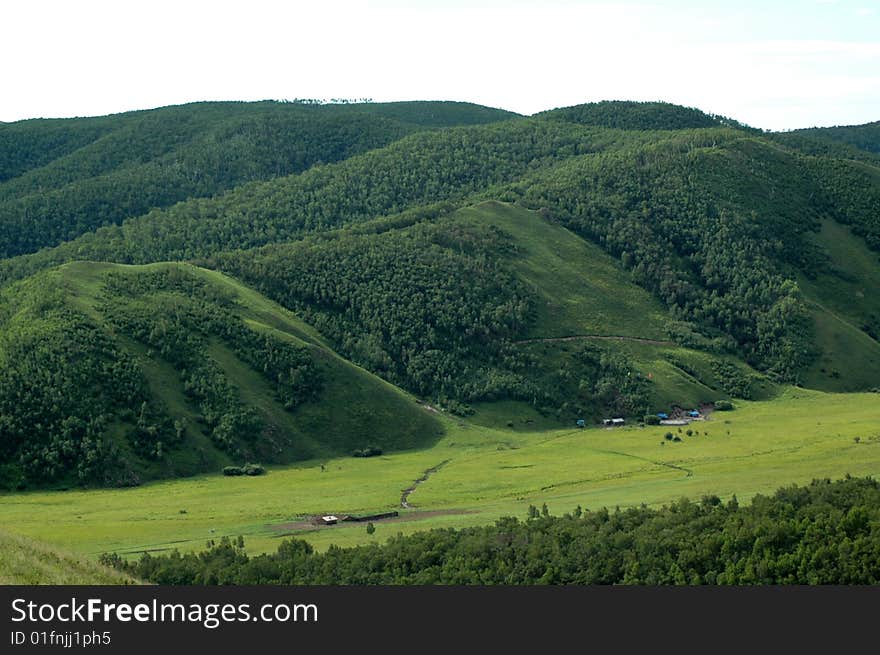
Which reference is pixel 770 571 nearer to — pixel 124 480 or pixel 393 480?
pixel 393 480

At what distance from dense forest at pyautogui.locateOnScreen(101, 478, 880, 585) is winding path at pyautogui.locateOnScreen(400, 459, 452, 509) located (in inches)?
926

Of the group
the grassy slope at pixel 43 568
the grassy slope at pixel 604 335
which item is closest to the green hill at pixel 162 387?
the grassy slope at pixel 604 335

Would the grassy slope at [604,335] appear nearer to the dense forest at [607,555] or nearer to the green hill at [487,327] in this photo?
the green hill at [487,327]

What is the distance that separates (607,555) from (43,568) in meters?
36.5

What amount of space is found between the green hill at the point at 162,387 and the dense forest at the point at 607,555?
139 feet

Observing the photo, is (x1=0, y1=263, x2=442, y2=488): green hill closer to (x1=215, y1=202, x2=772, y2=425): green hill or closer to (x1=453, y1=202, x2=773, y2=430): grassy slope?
(x1=215, y1=202, x2=772, y2=425): green hill

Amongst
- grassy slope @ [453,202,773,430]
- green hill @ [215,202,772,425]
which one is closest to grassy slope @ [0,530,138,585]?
grassy slope @ [453,202,773,430]

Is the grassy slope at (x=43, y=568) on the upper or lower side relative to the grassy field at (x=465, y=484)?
upper

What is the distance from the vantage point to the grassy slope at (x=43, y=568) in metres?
52.1

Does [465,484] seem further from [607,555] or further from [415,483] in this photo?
[607,555]

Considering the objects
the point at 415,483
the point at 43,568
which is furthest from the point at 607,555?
the point at 415,483

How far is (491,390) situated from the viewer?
159375 millimetres

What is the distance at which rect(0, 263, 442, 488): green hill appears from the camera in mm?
119125

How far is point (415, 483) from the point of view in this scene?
4592 inches
